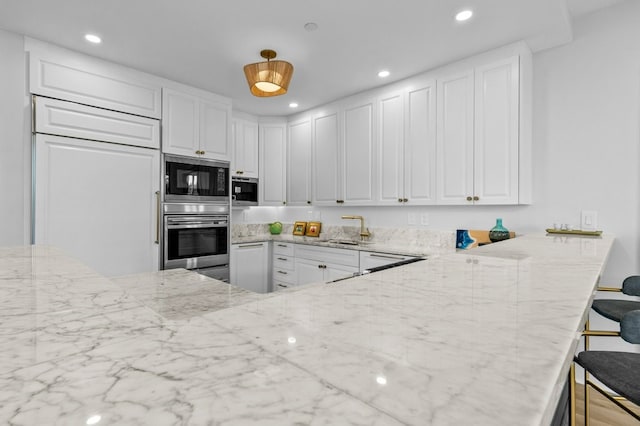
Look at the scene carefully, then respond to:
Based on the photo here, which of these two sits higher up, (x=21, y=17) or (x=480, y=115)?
(x=21, y=17)

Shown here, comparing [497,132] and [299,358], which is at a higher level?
[497,132]

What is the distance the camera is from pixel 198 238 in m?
3.33

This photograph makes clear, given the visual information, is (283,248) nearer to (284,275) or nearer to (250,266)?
(284,275)

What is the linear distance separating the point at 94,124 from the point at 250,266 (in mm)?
2137

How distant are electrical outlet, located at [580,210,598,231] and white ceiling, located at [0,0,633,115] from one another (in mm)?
1326

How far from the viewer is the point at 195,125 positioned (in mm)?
3344

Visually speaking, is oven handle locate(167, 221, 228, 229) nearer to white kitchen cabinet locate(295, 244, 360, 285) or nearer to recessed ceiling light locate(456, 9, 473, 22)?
white kitchen cabinet locate(295, 244, 360, 285)

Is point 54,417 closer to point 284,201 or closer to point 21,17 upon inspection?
point 21,17

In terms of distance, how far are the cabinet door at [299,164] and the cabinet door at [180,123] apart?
1.36 m

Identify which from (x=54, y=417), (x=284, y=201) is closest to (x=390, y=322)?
(x=54, y=417)

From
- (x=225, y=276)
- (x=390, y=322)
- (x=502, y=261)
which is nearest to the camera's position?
(x=390, y=322)

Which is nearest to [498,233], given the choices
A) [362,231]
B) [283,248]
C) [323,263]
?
[362,231]

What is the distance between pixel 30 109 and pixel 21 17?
2.07 feet

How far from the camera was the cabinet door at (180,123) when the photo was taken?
313 centimetres
